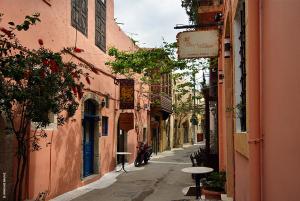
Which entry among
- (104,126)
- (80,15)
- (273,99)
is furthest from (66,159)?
(273,99)

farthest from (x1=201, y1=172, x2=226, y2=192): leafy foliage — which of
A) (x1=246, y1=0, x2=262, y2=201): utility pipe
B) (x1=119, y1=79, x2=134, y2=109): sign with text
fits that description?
(x1=119, y1=79, x2=134, y2=109): sign with text

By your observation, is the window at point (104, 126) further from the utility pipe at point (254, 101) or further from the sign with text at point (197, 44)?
the utility pipe at point (254, 101)

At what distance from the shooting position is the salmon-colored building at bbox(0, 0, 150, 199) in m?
10.7

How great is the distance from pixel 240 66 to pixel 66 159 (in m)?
8.11

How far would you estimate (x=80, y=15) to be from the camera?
15.3m

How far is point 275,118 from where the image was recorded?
137 inches

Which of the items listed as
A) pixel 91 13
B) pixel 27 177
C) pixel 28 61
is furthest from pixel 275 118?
pixel 91 13

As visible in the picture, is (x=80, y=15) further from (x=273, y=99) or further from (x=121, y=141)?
(x=273, y=99)

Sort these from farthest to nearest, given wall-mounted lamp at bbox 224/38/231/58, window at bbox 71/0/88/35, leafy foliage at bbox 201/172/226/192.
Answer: window at bbox 71/0/88/35 → leafy foliage at bbox 201/172/226/192 → wall-mounted lamp at bbox 224/38/231/58

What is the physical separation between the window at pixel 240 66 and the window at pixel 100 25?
10814 mm

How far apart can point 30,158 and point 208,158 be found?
6.14 metres

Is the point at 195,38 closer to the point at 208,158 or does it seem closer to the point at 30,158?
the point at 30,158

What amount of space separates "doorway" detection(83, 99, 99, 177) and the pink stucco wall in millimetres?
12715

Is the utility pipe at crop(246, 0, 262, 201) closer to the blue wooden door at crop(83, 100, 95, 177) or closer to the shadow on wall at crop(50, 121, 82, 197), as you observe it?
the shadow on wall at crop(50, 121, 82, 197)
